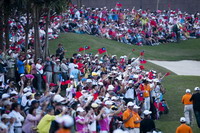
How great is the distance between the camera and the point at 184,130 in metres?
13.9

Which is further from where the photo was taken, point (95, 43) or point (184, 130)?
point (95, 43)

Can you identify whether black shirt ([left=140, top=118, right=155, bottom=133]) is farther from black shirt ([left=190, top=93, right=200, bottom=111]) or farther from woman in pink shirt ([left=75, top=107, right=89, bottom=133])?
black shirt ([left=190, top=93, right=200, bottom=111])

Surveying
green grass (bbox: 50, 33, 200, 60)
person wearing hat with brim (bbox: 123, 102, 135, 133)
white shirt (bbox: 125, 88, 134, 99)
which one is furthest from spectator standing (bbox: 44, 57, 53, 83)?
green grass (bbox: 50, 33, 200, 60)

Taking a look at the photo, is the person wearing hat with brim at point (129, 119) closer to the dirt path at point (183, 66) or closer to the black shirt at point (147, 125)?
the black shirt at point (147, 125)

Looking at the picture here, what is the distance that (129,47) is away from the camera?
3522 cm

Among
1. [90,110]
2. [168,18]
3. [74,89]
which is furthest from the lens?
[168,18]

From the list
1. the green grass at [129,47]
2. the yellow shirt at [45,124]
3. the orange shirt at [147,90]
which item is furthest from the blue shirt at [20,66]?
the green grass at [129,47]

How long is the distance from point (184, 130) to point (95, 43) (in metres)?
19.3

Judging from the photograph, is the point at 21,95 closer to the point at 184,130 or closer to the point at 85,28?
the point at 184,130

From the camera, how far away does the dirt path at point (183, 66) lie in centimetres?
3077

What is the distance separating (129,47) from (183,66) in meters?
4.51

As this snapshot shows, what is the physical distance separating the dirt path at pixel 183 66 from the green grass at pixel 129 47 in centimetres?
101

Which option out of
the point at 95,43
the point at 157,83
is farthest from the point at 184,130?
the point at 95,43

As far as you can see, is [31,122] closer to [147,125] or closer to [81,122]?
[81,122]
